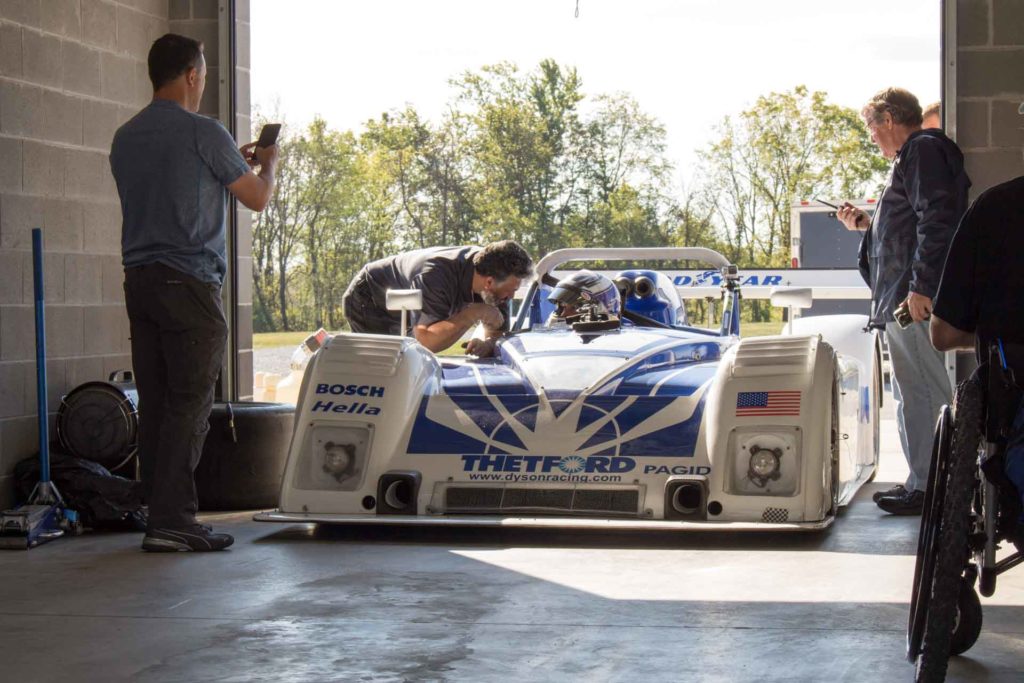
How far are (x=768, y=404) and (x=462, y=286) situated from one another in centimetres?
236

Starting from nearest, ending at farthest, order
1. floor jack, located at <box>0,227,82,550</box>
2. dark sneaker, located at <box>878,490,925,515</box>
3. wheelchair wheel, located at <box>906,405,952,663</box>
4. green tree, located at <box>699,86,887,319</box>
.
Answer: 1. wheelchair wheel, located at <box>906,405,952,663</box>
2. floor jack, located at <box>0,227,82,550</box>
3. dark sneaker, located at <box>878,490,925,515</box>
4. green tree, located at <box>699,86,887,319</box>

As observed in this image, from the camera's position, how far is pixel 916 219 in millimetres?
6363

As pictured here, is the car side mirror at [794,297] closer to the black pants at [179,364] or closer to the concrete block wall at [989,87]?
the concrete block wall at [989,87]

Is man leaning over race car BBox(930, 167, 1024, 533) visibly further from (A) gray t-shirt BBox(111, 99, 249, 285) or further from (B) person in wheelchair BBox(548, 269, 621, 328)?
(B) person in wheelchair BBox(548, 269, 621, 328)

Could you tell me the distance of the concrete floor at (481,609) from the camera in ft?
11.6

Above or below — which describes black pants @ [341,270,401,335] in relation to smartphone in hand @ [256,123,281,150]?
below

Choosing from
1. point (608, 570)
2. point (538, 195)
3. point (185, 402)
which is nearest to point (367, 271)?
point (185, 402)

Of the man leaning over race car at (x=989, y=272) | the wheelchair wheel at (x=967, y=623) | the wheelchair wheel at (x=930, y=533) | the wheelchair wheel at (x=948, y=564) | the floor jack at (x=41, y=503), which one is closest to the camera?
the wheelchair wheel at (x=948, y=564)

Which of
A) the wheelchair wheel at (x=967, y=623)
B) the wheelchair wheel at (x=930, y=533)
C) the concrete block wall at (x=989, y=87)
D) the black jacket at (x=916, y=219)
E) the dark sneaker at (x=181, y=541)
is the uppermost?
the concrete block wall at (x=989, y=87)

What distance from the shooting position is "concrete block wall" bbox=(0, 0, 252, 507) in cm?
646

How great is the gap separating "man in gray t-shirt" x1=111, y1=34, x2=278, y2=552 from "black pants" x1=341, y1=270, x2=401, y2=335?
2.36 meters

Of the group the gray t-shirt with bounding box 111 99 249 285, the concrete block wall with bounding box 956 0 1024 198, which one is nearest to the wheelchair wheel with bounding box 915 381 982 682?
the gray t-shirt with bounding box 111 99 249 285

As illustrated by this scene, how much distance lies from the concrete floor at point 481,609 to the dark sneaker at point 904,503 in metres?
0.50

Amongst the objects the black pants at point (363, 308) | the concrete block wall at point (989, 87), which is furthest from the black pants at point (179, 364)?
the concrete block wall at point (989, 87)
